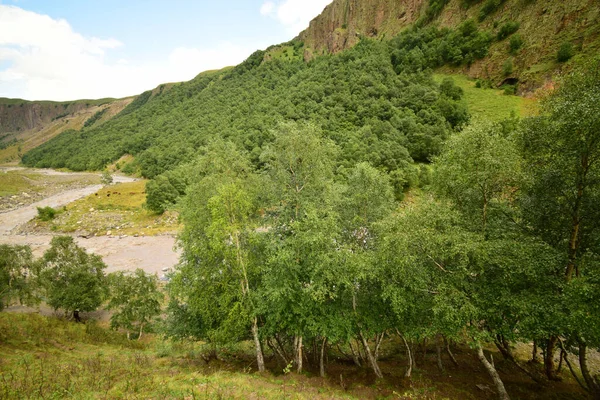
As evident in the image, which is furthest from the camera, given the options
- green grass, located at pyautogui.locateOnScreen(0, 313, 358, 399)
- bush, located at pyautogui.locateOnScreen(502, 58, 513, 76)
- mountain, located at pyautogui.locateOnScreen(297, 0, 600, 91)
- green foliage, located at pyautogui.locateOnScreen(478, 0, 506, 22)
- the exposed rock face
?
the exposed rock face

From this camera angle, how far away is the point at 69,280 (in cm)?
2544

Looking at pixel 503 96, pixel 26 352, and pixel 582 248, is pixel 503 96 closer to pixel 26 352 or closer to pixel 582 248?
pixel 582 248

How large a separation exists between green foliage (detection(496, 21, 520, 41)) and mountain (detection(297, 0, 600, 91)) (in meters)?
1.00

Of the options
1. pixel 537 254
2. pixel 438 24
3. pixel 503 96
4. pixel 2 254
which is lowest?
pixel 2 254

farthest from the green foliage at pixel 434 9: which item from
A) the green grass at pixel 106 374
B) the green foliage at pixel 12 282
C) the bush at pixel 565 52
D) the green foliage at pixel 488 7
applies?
the green foliage at pixel 12 282

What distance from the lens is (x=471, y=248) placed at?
1071 cm

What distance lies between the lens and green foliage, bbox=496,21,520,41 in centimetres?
7206

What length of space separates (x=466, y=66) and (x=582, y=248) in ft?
298

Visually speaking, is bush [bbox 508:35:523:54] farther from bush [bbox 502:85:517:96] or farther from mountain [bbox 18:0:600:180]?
bush [bbox 502:85:517:96]

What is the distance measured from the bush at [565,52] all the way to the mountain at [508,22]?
0.91 m

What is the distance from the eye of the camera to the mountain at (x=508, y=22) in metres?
57.8

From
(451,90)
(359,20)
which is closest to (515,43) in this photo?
(451,90)

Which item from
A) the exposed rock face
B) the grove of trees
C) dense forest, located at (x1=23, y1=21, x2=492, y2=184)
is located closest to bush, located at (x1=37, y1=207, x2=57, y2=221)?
dense forest, located at (x1=23, y1=21, x2=492, y2=184)

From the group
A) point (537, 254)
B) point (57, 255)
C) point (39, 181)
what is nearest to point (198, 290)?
point (537, 254)
